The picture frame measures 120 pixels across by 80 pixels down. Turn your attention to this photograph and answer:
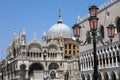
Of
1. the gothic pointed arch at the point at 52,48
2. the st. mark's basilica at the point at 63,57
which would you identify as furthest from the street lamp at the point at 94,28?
the gothic pointed arch at the point at 52,48

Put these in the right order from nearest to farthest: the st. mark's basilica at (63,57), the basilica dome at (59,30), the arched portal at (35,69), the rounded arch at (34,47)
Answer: the st. mark's basilica at (63,57), the arched portal at (35,69), the rounded arch at (34,47), the basilica dome at (59,30)

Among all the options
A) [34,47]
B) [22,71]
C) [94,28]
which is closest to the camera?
[94,28]

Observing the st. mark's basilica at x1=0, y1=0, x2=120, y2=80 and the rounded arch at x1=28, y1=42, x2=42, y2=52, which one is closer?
the st. mark's basilica at x1=0, y1=0, x2=120, y2=80

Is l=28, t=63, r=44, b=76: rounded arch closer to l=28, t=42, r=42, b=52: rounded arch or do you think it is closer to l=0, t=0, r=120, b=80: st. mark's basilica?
l=0, t=0, r=120, b=80: st. mark's basilica

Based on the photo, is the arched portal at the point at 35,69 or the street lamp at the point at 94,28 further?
the arched portal at the point at 35,69

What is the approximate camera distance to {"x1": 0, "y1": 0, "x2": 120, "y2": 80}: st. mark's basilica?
4522cm

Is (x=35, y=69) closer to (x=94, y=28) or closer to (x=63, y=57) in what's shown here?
(x=63, y=57)

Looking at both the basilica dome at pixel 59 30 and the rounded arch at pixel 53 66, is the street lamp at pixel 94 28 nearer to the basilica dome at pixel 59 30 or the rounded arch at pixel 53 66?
the rounded arch at pixel 53 66

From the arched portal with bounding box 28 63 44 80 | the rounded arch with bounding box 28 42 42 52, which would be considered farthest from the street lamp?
the rounded arch with bounding box 28 42 42 52

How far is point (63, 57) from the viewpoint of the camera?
2596 inches

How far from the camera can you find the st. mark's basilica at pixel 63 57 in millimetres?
45219

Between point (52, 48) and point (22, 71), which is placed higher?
point (52, 48)

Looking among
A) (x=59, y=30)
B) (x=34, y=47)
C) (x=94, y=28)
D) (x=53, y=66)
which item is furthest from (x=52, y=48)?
(x=94, y=28)

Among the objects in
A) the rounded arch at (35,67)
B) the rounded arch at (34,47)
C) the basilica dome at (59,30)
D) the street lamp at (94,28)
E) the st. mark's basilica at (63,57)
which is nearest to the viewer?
the street lamp at (94,28)
